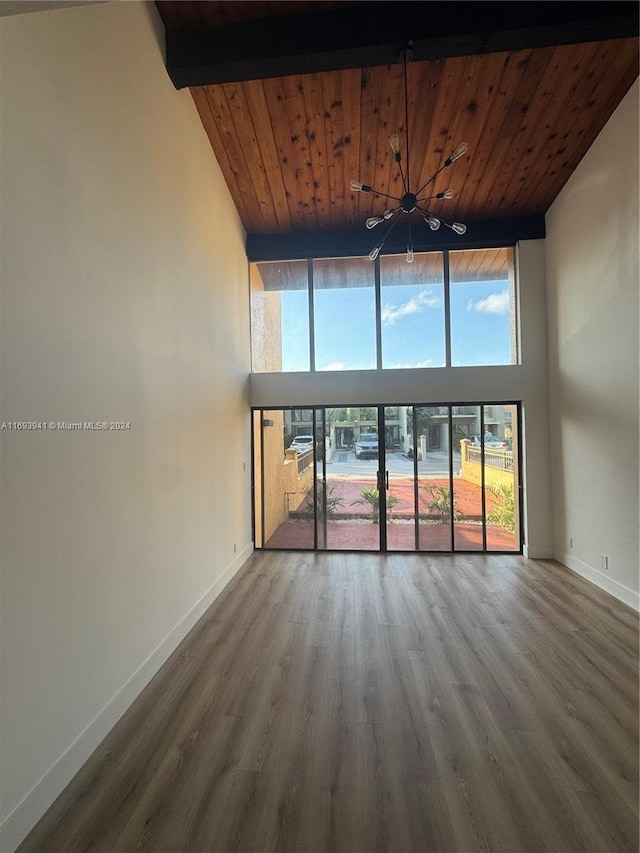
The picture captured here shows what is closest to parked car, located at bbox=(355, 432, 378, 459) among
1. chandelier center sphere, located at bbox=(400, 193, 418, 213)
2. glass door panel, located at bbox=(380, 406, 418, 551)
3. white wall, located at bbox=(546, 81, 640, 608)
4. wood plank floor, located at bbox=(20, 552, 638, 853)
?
glass door panel, located at bbox=(380, 406, 418, 551)

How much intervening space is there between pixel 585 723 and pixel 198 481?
10.7 feet

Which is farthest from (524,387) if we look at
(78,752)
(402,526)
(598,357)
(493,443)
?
(78,752)

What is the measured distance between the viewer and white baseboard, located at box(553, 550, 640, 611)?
3.38 m

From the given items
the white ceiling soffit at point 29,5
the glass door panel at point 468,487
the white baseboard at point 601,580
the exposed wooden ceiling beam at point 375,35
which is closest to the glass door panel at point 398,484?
the glass door panel at point 468,487

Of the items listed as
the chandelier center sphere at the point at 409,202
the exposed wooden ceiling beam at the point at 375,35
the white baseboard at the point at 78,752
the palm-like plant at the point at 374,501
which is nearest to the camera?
the white baseboard at the point at 78,752

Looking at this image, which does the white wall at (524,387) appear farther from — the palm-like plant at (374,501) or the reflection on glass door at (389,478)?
the palm-like plant at (374,501)

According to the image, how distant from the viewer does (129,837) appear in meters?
1.49

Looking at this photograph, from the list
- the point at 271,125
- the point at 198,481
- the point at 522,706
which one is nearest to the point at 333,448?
the point at 198,481

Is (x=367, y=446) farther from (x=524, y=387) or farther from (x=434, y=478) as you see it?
(x=524, y=387)

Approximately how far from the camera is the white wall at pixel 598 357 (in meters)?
3.38

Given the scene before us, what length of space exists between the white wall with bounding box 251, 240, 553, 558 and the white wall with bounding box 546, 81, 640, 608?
0.47 feet

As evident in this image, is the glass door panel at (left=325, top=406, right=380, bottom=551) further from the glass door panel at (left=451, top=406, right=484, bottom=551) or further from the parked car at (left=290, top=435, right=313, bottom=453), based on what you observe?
the glass door panel at (left=451, top=406, right=484, bottom=551)

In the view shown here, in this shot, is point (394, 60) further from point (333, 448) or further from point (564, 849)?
point (564, 849)

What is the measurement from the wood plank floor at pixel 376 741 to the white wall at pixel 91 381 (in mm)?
348
